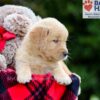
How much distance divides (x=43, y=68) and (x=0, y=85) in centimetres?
13

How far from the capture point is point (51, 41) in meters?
2.05

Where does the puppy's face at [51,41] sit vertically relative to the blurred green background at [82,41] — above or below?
above

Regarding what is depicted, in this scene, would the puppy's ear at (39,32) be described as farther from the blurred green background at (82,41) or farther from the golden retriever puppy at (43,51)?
the blurred green background at (82,41)

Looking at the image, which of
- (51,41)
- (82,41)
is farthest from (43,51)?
(82,41)

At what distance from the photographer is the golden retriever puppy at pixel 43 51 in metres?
2.04

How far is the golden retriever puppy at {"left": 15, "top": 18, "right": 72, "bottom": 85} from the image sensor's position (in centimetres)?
204

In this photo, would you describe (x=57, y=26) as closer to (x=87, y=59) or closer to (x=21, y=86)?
(x=21, y=86)

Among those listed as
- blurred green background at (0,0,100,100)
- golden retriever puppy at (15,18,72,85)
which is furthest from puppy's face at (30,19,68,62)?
blurred green background at (0,0,100,100)

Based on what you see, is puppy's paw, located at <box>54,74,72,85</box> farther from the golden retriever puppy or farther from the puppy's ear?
the puppy's ear

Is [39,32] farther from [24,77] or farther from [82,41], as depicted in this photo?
[82,41]

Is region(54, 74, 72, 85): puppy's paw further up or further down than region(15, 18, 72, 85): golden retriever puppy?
further down

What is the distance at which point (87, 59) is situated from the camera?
4586mm

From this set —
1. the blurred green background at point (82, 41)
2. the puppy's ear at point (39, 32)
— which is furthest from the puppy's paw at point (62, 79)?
the blurred green background at point (82, 41)

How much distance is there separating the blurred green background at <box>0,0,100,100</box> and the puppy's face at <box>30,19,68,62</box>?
2104mm
